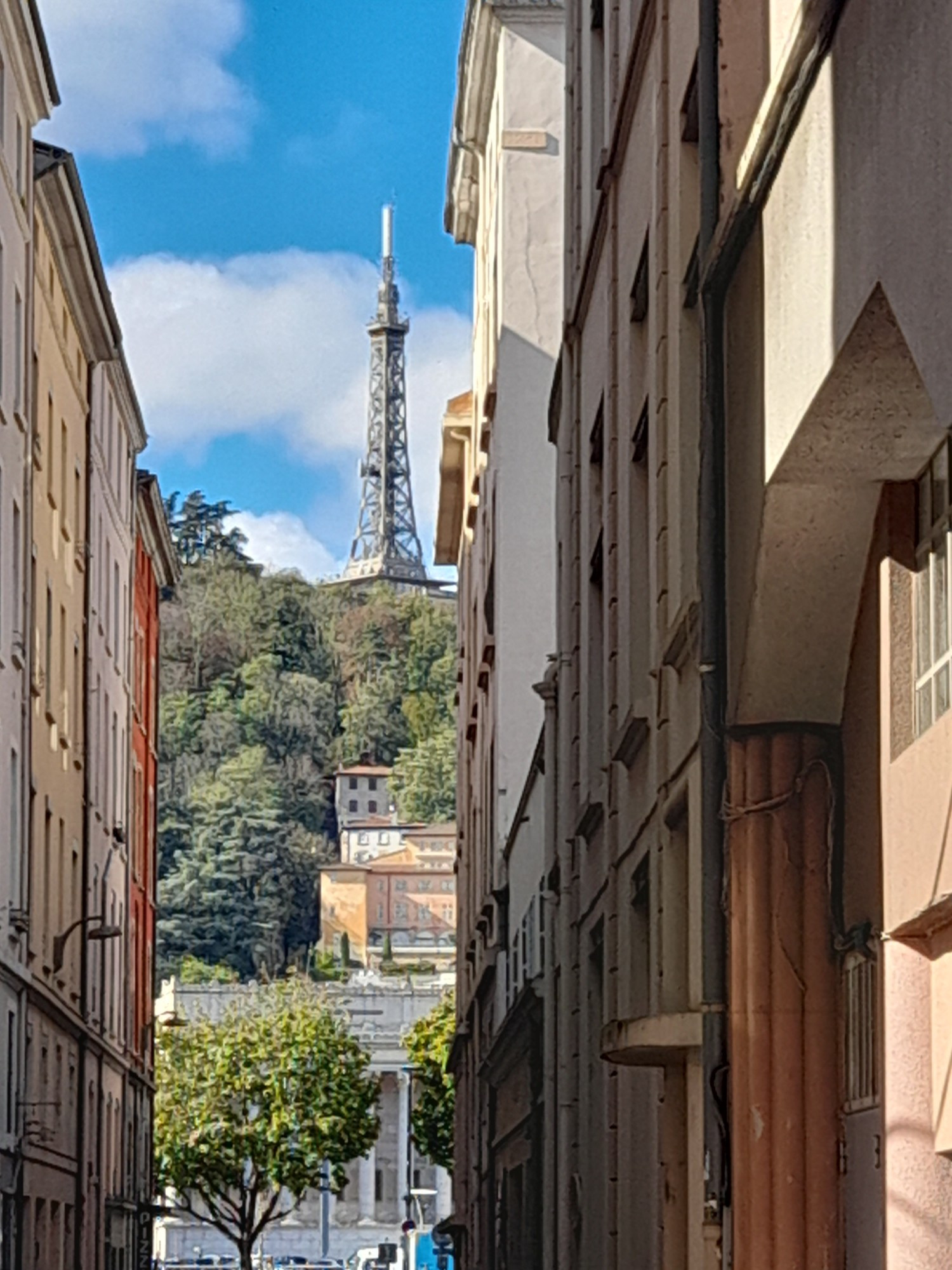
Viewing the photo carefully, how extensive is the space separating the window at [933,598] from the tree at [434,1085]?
68.1 m

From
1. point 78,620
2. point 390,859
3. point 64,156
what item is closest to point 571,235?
point 64,156

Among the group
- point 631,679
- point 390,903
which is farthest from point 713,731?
point 390,903

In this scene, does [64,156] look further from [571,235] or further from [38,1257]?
[571,235]

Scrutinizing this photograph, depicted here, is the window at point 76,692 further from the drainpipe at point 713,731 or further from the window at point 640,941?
the drainpipe at point 713,731

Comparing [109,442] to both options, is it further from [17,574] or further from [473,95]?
[17,574]

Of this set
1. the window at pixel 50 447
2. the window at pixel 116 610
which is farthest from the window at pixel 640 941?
the window at pixel 116 610

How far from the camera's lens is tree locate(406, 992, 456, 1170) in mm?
81312

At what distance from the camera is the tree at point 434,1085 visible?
81312 mm

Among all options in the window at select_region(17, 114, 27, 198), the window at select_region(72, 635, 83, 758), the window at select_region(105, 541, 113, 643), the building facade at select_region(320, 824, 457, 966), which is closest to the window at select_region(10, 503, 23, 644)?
the window at select_region(17, 114, 27, 198)

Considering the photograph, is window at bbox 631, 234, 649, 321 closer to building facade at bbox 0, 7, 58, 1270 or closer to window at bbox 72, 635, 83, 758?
building facade at bbox 0, 7, 58, 1270

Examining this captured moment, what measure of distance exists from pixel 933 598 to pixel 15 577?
83.1 ft

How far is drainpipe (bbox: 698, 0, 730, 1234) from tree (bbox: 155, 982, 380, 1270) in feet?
216

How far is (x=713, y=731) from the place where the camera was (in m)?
11.1

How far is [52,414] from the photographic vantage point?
39.7 meters
